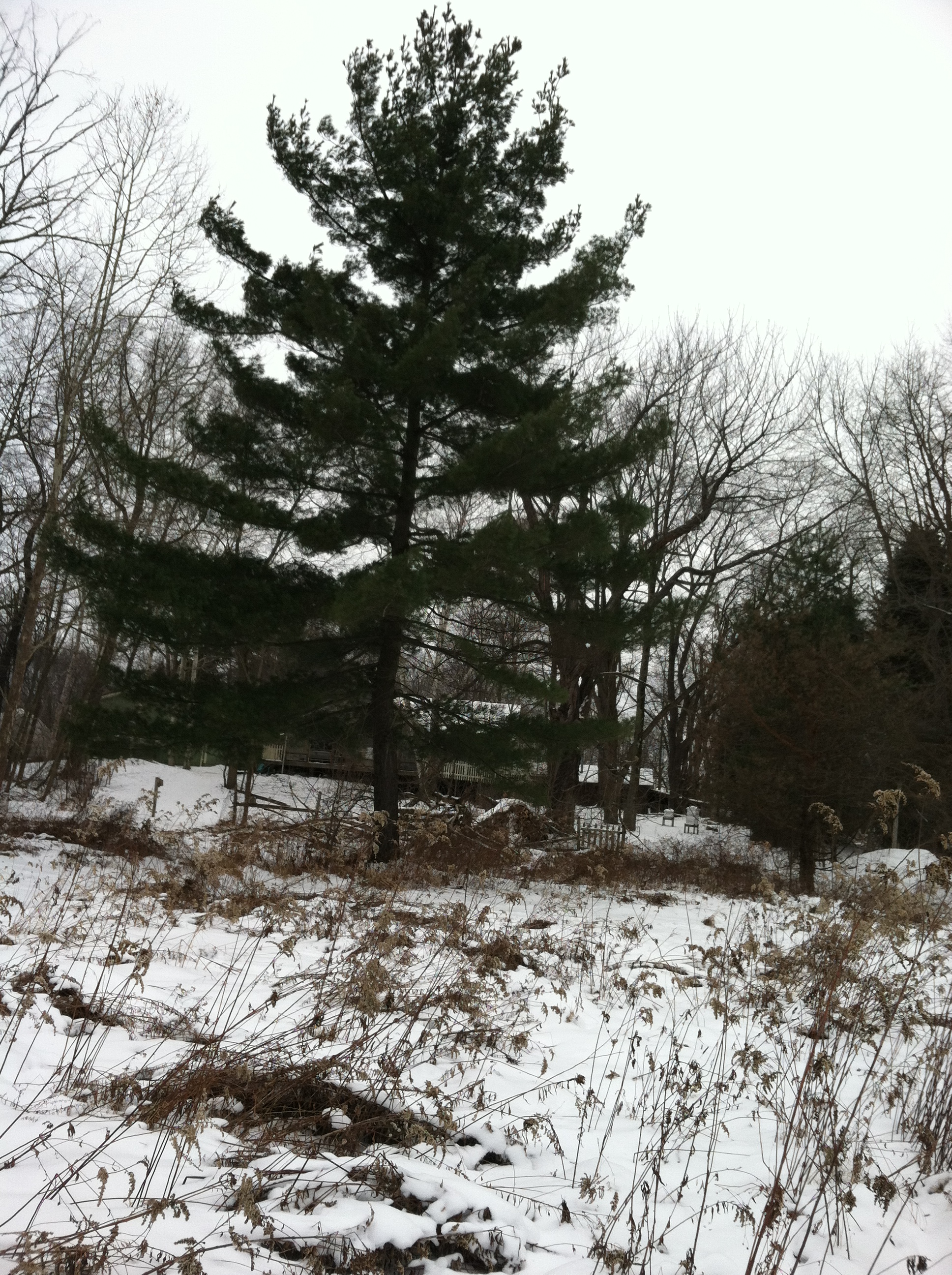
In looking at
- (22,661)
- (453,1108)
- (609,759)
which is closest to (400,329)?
(22,661)

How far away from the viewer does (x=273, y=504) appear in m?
11.4

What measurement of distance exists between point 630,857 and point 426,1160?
13.2 m

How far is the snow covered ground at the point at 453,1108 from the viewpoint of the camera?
258cm

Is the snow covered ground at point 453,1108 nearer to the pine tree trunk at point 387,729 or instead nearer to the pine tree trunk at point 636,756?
the pine tree trunk at point 387,729

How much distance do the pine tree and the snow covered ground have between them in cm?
633

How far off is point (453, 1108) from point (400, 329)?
1017 centimetres

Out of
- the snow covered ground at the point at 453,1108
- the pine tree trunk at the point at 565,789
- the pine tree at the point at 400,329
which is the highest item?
the pine tree at the point at 400,329

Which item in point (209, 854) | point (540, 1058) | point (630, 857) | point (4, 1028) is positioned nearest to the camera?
point (4, 1028)

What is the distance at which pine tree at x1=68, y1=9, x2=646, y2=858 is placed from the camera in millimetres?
11234

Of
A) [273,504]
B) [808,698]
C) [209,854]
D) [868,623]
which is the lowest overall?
[209,854]

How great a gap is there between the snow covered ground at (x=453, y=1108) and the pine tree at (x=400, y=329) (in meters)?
6.33

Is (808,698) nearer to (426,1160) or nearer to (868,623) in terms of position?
(868,623)

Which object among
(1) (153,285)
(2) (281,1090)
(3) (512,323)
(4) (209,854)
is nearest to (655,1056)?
(2) (281,1090)

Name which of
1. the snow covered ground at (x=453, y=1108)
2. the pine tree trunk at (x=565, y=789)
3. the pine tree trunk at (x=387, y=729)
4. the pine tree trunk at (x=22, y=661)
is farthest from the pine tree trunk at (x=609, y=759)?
the snow covered ground at (x=453, y=1108)
